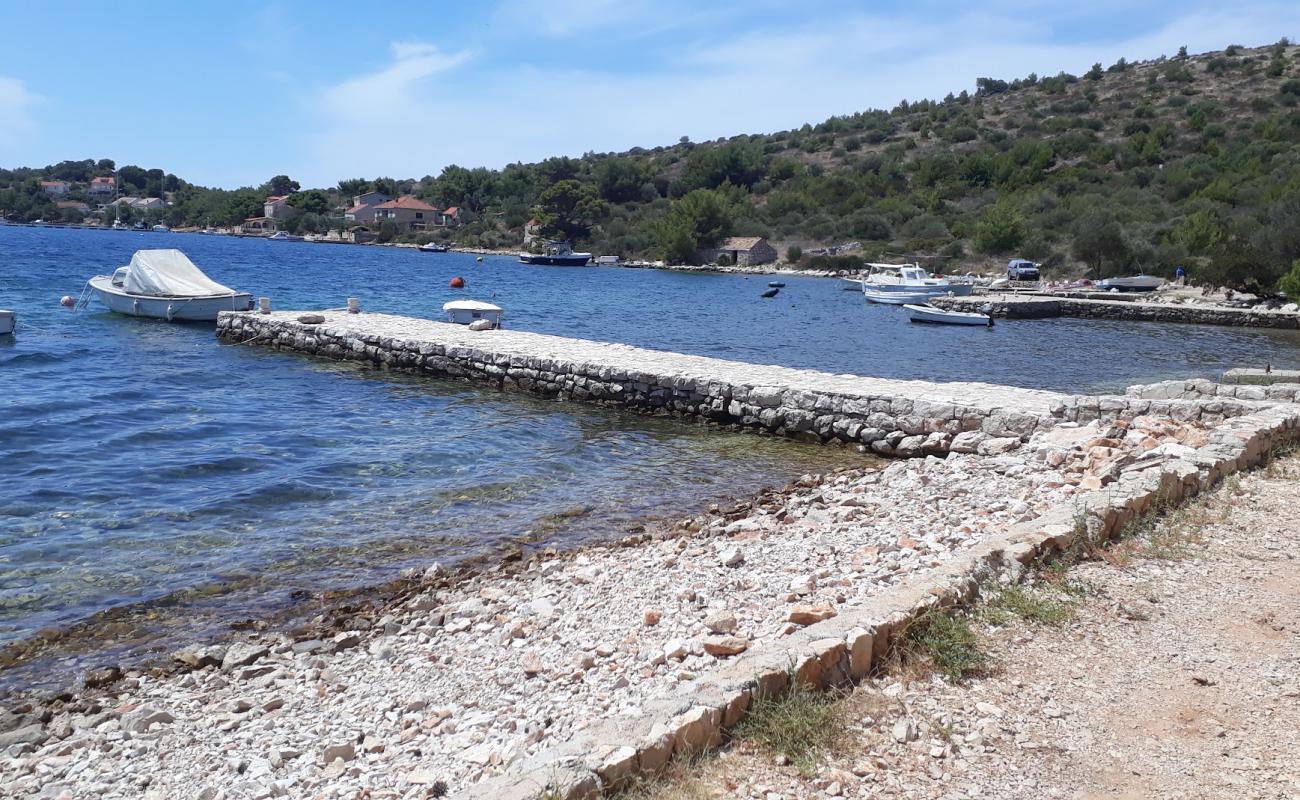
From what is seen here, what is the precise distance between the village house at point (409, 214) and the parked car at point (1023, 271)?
323 feet

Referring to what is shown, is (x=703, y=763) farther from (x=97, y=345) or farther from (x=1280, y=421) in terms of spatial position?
(x=97, y=345)

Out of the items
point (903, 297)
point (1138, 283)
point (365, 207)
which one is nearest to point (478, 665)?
point (903, 297)

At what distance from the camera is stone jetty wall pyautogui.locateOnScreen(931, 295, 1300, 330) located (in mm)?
36375

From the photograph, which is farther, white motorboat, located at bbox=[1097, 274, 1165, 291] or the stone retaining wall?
white motorboat, located at bbox=[1097, 274, 1165, 291]

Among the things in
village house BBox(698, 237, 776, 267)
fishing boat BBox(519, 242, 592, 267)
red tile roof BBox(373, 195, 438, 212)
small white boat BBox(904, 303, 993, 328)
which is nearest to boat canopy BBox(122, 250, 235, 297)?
small white boat BBox(904, 303, 993, 328)

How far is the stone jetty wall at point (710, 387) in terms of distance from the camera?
1374 centimetres

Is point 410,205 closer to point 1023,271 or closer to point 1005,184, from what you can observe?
point 1005,184

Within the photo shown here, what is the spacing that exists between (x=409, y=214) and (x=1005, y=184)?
88930mm

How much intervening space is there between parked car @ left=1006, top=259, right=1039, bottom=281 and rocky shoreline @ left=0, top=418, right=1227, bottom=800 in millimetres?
53826

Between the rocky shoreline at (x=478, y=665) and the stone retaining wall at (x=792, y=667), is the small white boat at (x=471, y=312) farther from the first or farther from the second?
the stone retaining wall at (x=792, y=667)

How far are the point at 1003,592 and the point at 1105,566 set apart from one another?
1.20 meters

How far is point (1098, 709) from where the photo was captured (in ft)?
15.1

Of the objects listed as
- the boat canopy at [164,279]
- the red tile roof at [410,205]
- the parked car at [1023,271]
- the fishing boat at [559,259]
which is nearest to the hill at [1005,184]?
the parked car at [1023,271]

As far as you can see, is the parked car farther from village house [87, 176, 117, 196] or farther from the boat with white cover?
village house [87, 176, 117, 196]
